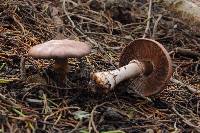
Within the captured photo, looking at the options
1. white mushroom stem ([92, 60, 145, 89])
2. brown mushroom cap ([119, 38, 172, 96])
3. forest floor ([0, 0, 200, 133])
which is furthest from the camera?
brown mushroom cap ([119, 38, 172, 96])

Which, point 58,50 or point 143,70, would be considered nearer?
point 58,50

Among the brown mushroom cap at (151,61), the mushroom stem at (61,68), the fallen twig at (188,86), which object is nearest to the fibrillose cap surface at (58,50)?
the mushroom stem at (61,68)


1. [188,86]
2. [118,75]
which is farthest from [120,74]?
[188,86]

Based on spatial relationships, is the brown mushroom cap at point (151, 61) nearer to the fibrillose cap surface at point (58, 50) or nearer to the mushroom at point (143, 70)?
the mushroom at point (143, 70)

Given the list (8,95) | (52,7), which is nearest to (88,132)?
(8,95)

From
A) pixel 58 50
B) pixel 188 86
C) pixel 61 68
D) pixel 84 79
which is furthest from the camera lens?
pixel 188 86

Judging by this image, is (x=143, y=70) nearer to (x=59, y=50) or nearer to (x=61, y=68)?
(x=61, y=68)

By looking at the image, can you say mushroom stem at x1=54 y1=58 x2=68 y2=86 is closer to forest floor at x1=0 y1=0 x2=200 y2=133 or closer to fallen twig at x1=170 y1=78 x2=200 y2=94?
forest floor at x1=0 y1=0 x2=200 y2=133

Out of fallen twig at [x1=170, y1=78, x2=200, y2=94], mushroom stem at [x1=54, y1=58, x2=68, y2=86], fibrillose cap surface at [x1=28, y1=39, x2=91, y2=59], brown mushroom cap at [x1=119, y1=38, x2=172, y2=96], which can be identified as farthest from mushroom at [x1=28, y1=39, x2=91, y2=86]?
fallen twig at [x1=170, y1=78, x2=200, y2=94]

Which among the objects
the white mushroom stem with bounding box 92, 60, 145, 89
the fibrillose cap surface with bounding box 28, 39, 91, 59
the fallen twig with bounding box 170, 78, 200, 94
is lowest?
the fallen twig with bounding box 170, 78, 200, 94
